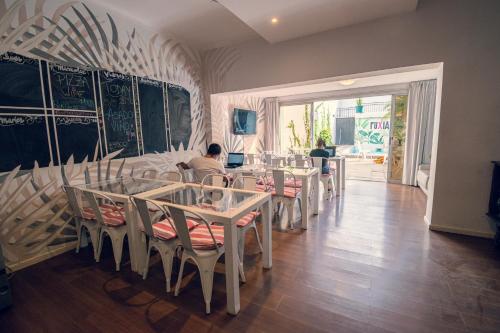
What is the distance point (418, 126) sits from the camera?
483 cm

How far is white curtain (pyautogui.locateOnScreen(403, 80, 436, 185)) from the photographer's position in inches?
185

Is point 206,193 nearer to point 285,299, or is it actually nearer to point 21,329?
point 285,299

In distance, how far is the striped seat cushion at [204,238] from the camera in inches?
62.7

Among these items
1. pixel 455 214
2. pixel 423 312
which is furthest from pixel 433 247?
pixel 423 312

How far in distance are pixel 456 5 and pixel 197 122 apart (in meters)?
3.71

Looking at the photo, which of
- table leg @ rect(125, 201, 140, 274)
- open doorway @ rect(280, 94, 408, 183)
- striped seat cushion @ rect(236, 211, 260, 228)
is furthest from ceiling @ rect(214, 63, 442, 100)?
table leg @ rect(125, 201, 140, 274)

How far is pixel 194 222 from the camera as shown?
6.37 feet

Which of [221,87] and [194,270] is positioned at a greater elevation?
[221,87]

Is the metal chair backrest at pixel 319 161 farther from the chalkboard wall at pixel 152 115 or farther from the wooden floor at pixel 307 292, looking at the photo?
the chalkboard wall at pixel 152 115

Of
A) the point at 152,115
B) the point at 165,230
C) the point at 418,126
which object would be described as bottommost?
the point at 165,230

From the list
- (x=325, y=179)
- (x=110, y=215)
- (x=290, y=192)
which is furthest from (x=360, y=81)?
(x=110, y=215)

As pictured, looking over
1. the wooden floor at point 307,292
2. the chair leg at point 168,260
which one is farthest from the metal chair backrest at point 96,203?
the chair leg at point 168,260

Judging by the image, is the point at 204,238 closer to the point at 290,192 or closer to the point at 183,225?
the point at 183,225

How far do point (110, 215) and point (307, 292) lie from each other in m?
1.94
